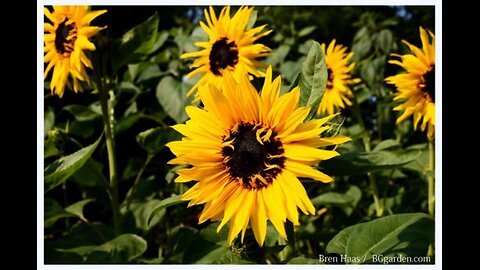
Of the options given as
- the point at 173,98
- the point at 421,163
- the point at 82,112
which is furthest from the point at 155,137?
the point at 421,163

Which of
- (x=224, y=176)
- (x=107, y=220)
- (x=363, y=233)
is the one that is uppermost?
(x=224, y=176)

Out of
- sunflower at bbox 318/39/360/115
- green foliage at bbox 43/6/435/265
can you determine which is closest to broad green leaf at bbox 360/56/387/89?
green foliage at bbox 43/6/435/265

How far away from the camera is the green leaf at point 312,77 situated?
3.64 ft

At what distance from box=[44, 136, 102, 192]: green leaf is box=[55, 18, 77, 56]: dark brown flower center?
333mm

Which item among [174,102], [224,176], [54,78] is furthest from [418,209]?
[54,78]

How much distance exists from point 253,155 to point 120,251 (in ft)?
1.65

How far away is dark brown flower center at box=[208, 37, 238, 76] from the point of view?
63.9 inches

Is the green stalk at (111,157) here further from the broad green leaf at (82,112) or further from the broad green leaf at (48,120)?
the broad green leaf at (48,120)

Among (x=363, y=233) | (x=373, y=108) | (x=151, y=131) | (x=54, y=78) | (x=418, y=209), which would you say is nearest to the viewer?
(x=363, y=233)

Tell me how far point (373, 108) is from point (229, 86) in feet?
5.64

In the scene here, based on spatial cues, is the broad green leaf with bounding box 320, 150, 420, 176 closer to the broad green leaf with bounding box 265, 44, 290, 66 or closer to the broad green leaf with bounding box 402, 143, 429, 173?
the broad green leaf with bounding box 402, 143, 429, 173

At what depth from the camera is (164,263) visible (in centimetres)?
152

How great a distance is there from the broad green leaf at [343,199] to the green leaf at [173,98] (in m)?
0.48

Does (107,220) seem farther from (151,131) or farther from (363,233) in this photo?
(363,233)
